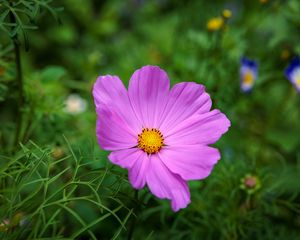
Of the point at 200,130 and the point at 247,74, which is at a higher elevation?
the point at 200,130

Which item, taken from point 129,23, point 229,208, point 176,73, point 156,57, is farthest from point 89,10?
point 229,208

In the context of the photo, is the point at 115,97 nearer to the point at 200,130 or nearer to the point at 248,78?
the point at 200,130

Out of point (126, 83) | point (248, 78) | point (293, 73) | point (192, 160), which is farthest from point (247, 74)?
point (192, 160)

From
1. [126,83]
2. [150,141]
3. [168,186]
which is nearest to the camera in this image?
[168,186]

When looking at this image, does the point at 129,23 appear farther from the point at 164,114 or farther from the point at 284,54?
the point at 164,114

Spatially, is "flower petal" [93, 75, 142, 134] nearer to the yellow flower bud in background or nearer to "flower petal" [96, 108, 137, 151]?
"flower petal" [96, 108, 137, 151]

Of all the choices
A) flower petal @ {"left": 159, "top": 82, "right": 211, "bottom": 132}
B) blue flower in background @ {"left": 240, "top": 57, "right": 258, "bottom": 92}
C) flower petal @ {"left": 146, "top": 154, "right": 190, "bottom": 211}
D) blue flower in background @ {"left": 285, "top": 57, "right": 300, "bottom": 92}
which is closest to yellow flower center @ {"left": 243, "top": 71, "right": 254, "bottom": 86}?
blue flower in background @ {"left": 240, "top": 57, "right": 258, "bottom": 92}
